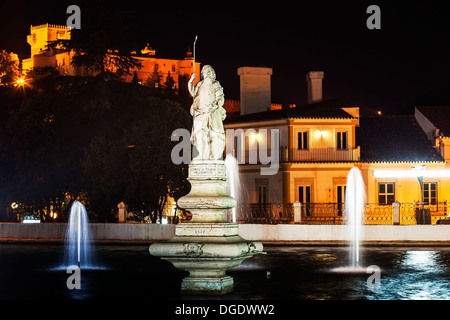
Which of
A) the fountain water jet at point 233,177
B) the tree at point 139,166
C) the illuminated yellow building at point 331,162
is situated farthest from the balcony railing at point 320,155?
the tree at point 139,166

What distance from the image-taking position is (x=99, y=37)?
180 feet

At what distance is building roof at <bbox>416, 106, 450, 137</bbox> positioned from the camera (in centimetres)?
5369

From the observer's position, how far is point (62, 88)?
54156mm

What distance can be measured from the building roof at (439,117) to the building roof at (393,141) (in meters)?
1.22

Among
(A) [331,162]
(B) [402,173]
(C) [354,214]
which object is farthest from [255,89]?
(C) [354,214]

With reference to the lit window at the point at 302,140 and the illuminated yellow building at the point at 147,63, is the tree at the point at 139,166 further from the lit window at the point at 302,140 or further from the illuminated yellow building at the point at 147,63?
the illuminated yellow building at the point at 147,63

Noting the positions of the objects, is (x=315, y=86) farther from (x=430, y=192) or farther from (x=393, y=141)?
(x=430, y=192)

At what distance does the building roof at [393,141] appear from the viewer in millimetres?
52812

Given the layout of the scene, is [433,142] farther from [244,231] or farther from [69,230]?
[69,230]

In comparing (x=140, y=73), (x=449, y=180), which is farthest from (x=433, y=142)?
(x=140, y=73)

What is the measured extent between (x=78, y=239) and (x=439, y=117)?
26861 millimetres

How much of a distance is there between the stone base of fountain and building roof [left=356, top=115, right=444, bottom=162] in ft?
116
